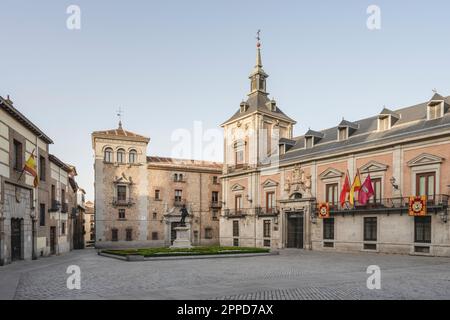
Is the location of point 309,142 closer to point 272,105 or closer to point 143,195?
point 272,105

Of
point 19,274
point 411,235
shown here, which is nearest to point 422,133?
point 411,235

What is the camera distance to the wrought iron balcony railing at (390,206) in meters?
24.6

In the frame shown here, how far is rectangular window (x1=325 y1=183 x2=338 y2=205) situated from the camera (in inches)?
1284

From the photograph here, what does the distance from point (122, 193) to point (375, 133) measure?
31288 millimetres

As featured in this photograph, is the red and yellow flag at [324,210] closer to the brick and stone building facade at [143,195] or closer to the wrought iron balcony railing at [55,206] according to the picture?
the brick and stone building facade at [143,195]

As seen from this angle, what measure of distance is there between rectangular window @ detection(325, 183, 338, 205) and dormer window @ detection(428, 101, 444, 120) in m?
9.68

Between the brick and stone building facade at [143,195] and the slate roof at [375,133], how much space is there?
1536cm

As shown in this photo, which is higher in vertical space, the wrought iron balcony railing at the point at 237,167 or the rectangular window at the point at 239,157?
the rectangular window at the point at 239,157

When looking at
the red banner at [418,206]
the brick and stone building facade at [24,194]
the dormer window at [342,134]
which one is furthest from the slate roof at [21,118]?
the red banner at [418,206]

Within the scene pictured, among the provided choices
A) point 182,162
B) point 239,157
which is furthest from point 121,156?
point 239,157

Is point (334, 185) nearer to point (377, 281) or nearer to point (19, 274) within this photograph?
point (377, 281)

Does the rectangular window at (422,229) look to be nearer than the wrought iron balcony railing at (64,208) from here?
Yes

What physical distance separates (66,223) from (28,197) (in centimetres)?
1224

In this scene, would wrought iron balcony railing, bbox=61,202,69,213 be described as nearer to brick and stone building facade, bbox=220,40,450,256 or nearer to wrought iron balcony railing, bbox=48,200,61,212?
wrought iron balcony railing, bbox=48,200,61,212
